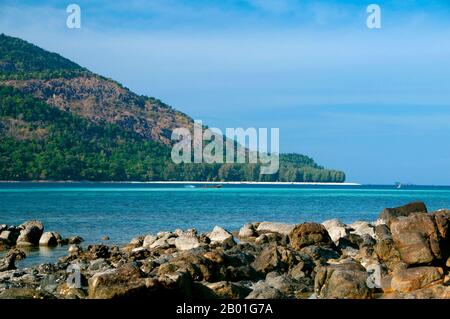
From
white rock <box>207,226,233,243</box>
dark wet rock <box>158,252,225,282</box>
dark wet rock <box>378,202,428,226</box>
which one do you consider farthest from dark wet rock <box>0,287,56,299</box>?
dark wet rock <box>378,202,428,226</box>

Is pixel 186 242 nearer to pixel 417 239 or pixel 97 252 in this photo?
pixel 97 252

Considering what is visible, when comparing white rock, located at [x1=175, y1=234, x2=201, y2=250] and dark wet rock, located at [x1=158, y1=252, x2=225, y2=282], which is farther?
white rock, located at [x1=175, y1=234, x2=201, y2=250]

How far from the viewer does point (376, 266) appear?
23750mm

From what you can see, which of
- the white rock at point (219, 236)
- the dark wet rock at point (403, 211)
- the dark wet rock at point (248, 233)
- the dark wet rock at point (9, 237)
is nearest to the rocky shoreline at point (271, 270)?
the white rock at point (219, 236)

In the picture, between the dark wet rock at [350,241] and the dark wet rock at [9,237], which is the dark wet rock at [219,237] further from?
the dark wet rock at [9,237]

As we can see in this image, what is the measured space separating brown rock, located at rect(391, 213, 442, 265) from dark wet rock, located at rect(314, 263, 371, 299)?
2681mm

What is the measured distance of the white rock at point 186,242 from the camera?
1345 inches

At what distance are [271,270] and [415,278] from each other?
237 inches

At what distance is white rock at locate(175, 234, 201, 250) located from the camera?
34156mm

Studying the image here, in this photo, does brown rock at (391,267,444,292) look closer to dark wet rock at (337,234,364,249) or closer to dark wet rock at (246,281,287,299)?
dark wet rock at (246,281,287,299)
